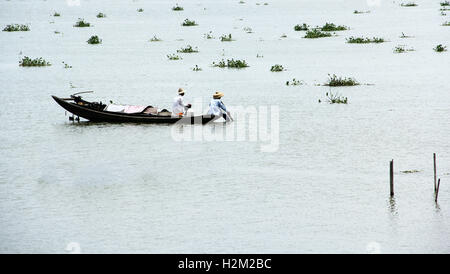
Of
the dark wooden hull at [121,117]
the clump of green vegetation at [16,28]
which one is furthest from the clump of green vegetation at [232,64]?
the clump of green vegetation at [16,28]

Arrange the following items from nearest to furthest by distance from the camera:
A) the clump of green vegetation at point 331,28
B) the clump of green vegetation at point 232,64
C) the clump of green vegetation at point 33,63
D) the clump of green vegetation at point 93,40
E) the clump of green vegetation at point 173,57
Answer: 1. the clump of green vegetation at point 232,64
2. the clump of green vegetation at point 33,63
3. the clump of green vegetation at point 173,57
4. the clump of green vegetation at point 93,40
5. the clump of green vegetation at point 331,28

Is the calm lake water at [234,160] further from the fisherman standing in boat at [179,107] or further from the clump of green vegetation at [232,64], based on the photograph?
the fisherman standing in boat at [179,107]

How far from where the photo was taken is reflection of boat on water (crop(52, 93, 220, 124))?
26109 mm

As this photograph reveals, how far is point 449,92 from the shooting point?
31.7 m

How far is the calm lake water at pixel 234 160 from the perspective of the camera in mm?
15695

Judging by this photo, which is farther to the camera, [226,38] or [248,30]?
[248,30]

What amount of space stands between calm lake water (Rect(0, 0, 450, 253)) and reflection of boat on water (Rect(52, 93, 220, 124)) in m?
0.31

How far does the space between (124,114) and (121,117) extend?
0.17 meters

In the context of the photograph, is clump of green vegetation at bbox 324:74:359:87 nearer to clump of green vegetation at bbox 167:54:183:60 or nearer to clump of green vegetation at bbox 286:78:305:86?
clump of green vegetation at bbox 286:78:305:86

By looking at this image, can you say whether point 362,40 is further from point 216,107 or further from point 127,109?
point 127,109

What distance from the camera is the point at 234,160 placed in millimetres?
21891

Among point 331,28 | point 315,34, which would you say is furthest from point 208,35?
point 331,28

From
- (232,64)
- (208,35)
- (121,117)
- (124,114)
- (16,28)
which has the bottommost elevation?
(121,117)

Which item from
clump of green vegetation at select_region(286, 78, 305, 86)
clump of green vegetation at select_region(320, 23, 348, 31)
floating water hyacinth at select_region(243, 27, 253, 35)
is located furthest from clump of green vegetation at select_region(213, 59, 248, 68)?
clump of green vegetation at select_region(320, 23, 348, 31)
